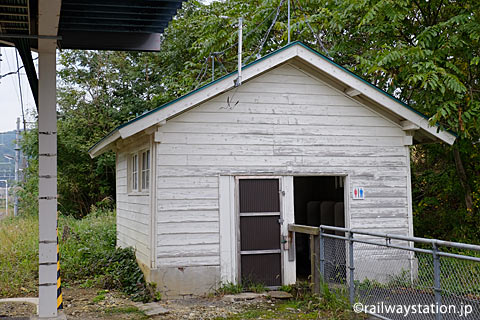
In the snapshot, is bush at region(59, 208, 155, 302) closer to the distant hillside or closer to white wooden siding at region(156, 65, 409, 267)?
white wooden siding at region(156, 65, 409, 267)

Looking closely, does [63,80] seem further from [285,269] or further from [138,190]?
[285,269]

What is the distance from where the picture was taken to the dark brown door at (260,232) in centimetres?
957

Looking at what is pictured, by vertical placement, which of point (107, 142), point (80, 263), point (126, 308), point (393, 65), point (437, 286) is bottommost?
point (126, 308)

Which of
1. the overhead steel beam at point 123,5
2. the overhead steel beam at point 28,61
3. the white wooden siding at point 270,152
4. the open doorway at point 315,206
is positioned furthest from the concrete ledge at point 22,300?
the open doorway at point 315,206

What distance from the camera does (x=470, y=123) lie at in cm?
1045

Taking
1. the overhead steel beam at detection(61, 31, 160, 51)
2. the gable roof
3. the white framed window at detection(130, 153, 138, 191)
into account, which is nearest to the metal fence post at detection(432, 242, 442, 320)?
the gable roof

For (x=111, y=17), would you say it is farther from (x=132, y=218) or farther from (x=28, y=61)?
(x=132, y=218)

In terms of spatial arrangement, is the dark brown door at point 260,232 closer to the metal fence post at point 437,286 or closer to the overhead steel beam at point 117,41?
the overhead steel beam at point 117,41

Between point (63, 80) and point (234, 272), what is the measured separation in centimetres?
2000

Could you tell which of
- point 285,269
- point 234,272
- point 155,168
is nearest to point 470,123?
point 285,269

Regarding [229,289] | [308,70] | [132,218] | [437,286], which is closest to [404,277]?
[229,289]

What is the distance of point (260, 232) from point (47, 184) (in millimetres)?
3953

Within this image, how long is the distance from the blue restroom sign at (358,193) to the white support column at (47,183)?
549 centimetres

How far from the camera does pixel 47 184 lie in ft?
24.2
